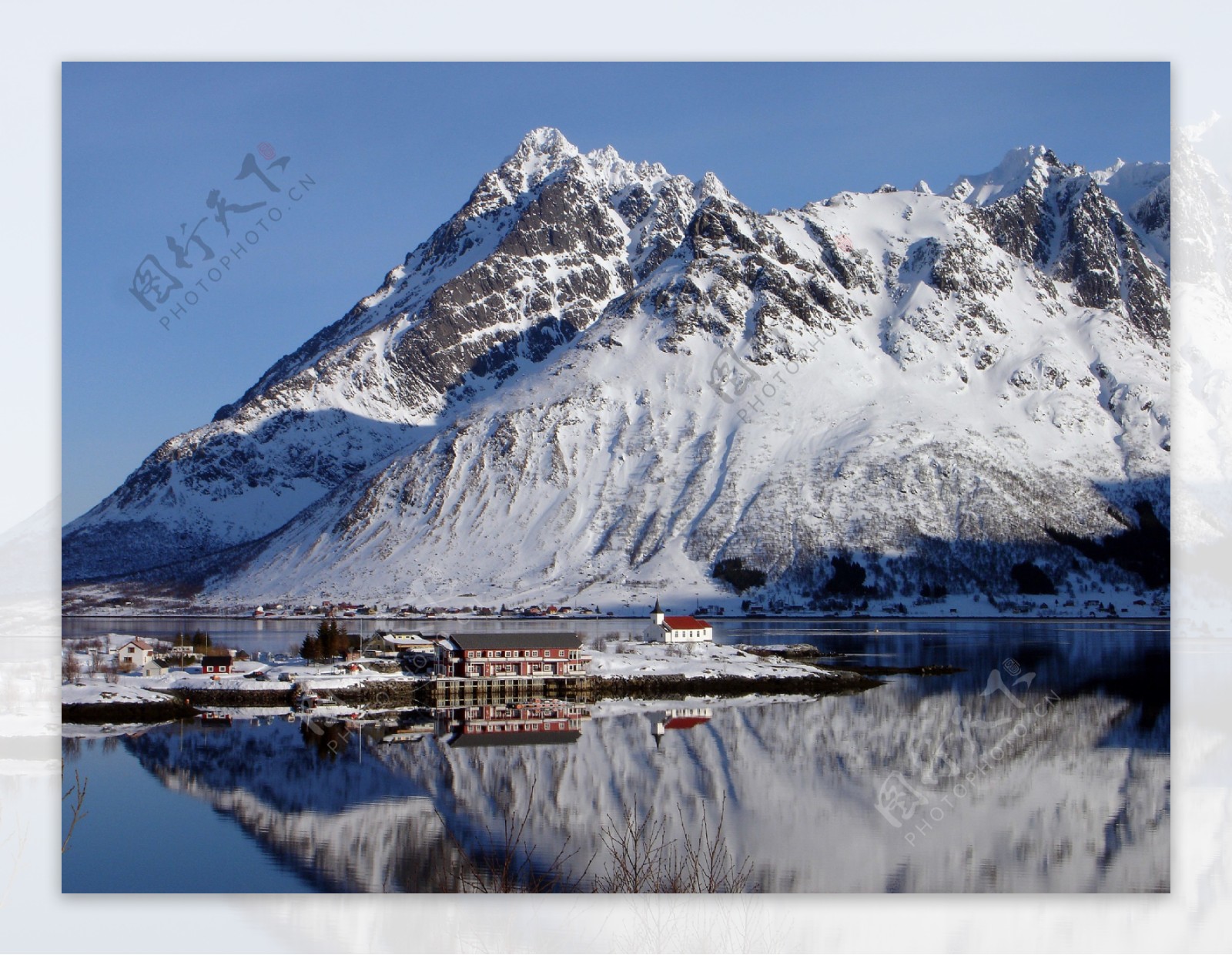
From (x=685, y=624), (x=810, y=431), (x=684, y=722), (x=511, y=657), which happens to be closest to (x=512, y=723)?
(x=684, y=722)

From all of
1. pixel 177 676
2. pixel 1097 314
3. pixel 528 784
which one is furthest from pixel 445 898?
pixel 1097 314

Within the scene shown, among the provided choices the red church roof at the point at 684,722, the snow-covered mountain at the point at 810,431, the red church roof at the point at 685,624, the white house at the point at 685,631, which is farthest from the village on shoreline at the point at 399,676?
the snow-covered mountain at the point at 810,431

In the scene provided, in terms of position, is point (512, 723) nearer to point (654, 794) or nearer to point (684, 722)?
point (684, 722)

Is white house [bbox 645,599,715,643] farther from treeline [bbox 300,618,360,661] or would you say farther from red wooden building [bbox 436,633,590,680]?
treeline [bbox 300,618,360,661]

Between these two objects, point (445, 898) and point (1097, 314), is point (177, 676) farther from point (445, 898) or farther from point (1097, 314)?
point (1097, 314)

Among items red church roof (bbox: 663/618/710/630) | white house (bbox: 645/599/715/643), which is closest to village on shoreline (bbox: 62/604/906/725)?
white house (bbox: 645/599/715/643)

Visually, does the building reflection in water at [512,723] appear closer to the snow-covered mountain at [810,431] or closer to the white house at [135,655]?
the white house at [135,655]
